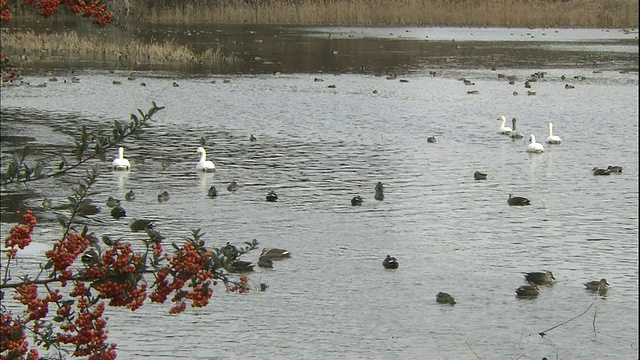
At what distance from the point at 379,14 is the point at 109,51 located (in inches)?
739

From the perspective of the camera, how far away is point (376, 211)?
55.5ft

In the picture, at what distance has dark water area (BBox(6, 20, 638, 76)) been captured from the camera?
40.4 meters

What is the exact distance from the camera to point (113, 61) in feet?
136

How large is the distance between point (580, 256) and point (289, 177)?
21.9 ft

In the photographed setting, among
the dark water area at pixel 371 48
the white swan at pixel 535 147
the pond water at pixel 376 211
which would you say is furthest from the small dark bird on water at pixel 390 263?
the dark water area at pixel 371 48

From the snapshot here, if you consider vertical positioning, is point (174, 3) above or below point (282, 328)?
above

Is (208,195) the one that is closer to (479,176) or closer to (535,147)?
(479,176)

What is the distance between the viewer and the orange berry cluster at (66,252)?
15.3 feet

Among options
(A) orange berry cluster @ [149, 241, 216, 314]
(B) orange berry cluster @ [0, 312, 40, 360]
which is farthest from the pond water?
(B) orange berry cluster @ [0, 312, 40, 360]

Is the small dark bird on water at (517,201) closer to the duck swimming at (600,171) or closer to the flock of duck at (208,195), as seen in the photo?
the duck swimming at (600,171)

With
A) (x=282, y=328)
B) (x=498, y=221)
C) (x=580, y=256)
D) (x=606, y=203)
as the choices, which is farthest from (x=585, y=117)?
(x=282, y=328)

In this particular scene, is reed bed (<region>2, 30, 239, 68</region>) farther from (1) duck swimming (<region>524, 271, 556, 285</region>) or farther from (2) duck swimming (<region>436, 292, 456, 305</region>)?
(2) duck swimming (<region>436, 292, 456, 305</region>)

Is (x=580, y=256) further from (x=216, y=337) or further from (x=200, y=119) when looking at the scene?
(x=200, y=119)

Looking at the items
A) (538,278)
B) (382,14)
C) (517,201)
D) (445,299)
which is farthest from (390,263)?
(382,14)
